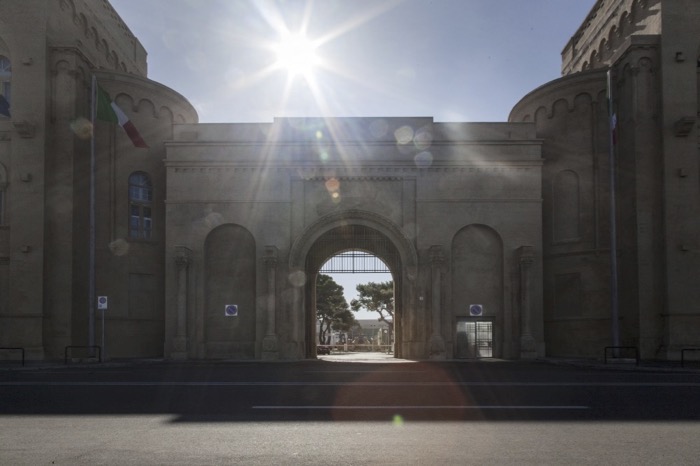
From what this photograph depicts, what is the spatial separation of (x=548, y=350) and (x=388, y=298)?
48.1 m

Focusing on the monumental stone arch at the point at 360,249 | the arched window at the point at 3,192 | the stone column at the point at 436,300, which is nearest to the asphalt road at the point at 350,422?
the stone column at the point at 436,300

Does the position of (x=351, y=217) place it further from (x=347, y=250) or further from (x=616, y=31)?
(x=616, y=31)

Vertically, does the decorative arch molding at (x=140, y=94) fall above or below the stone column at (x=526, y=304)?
above

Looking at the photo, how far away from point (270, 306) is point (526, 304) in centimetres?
1216

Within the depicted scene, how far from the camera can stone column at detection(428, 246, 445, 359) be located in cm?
3381

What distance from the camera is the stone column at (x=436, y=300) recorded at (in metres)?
33.8

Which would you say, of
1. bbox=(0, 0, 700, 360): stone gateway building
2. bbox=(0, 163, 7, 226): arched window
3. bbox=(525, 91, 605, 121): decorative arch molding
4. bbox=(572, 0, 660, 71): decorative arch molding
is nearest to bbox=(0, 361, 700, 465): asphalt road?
bbox=(0, 0, 700, 360): stone gateway building

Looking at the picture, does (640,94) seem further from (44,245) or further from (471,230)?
(44,245)

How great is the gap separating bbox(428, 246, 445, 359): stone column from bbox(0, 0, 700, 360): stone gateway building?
0.07 meters

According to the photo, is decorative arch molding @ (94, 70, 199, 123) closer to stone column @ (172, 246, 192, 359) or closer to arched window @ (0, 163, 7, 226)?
arched window @ (0, 163, 7, 226)

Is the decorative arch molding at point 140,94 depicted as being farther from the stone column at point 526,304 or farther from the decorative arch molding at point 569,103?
the stone column at point 526,304

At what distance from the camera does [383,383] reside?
17906 mm

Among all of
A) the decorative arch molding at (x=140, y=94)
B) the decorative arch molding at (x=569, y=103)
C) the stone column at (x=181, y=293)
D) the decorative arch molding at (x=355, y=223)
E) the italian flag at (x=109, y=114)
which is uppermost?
the decorative arch molding at (x=140, y=94)

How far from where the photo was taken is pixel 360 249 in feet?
131
